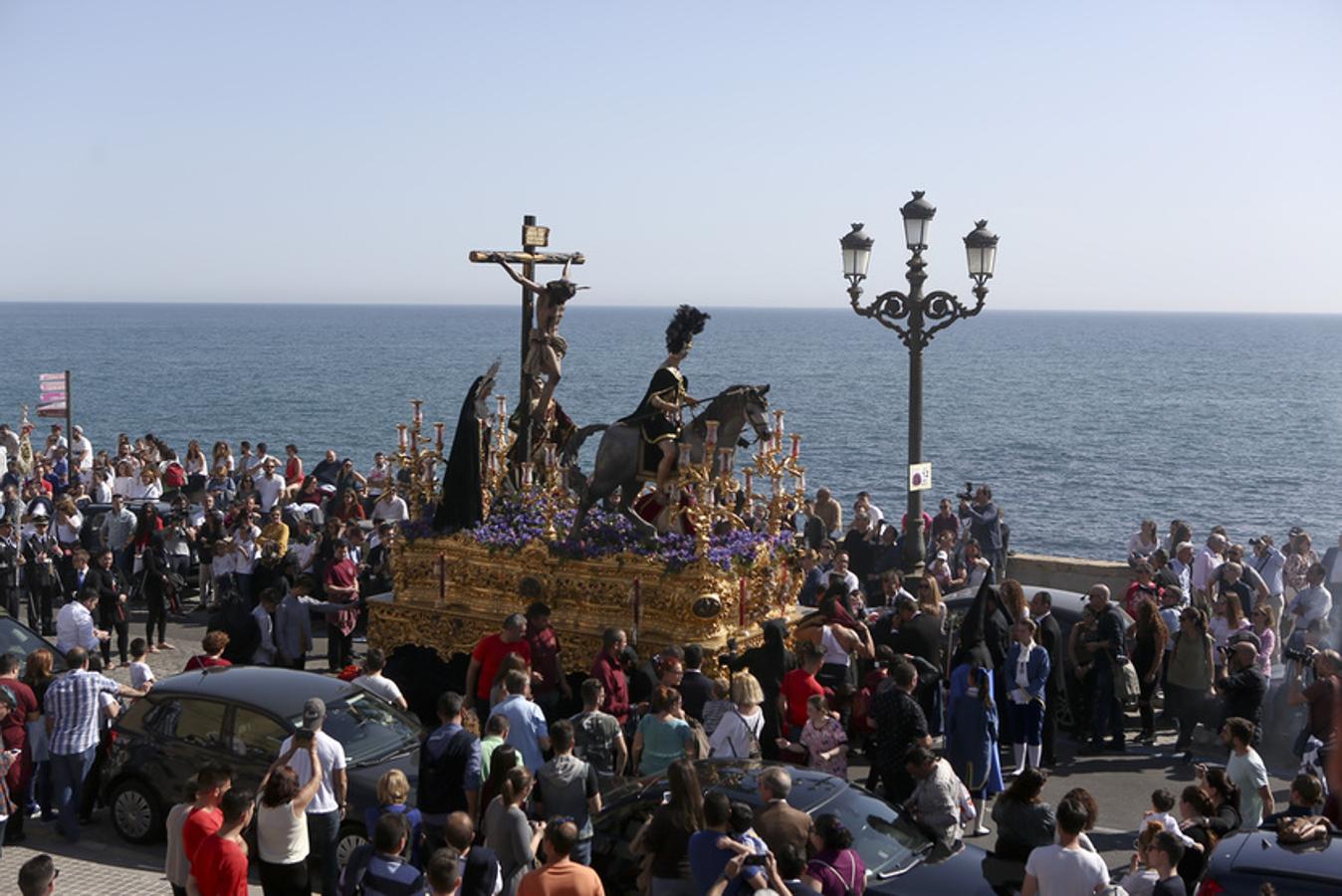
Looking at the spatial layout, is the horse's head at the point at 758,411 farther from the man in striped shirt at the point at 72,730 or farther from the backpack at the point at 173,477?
the backpack at the point at 173,477

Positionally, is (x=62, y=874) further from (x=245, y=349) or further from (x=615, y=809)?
(x=245, y=349)

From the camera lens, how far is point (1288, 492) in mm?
61625

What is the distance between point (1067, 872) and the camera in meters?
8.47

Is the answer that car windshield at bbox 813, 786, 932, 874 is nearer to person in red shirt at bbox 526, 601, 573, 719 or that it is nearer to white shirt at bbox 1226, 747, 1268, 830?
white shirt at bbox 1226, 747, 1268, 830

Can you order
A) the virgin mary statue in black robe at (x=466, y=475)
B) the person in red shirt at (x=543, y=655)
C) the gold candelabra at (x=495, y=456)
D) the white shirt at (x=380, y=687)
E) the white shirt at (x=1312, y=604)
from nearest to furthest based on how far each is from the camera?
the white shirt at (x=380, y=687) < the person in red shirt at (x=543, y=655) < the white shirt at (x=1312, y=604) < the virgin mary statue in black robe at (x=466, y=475) < the gold candelabra at (x=495, y=456)

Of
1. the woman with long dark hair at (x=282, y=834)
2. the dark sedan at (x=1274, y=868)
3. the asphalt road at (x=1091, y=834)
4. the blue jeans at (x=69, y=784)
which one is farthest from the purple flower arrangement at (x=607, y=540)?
the dark sedan at (x=1274, y=868)

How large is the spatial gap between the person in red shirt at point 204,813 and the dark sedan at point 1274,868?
19.0 ft

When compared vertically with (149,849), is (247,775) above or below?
above

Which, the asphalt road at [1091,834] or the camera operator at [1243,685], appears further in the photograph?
the camera operator at [1243,685]

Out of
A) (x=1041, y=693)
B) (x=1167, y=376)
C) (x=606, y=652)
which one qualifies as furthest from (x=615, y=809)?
(x=1167, y=376)

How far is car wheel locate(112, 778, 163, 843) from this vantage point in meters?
12.2

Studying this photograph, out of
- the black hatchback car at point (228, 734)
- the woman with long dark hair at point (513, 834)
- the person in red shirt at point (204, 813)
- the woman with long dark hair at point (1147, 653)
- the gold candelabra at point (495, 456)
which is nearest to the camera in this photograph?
the person in red shirt at point (204, 813)

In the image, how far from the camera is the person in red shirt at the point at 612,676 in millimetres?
13000

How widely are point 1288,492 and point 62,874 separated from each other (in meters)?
58.6
